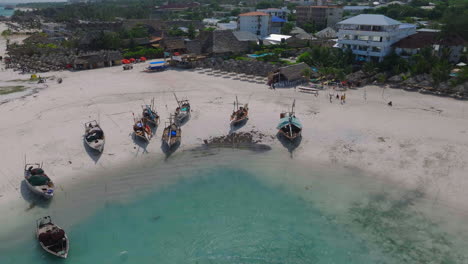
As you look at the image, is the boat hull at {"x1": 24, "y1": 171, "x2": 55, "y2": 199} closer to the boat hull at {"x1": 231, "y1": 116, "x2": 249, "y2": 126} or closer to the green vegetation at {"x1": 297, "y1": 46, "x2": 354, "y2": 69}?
the boat hull at {"x1": 231, "y1": 116, "x2": 249, "y2": 126}

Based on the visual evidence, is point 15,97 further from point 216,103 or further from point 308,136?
point 308,136

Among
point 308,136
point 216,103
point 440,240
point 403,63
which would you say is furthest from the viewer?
point 403,63

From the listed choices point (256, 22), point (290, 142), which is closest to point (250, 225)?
point (290, 142)

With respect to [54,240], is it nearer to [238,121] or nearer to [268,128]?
[238,121]

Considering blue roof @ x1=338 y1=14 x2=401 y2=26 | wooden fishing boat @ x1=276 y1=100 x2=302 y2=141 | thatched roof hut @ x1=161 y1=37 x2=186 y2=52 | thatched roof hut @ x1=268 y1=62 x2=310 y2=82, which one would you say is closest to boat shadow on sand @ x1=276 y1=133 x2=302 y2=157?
wooden fishing boat @ x1=276 y1=100 x2=302 y2=141

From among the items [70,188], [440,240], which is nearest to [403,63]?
[440,240]

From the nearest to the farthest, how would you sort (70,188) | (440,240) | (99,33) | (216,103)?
(440,240) < (70,188) < (216,103) < (99,33)

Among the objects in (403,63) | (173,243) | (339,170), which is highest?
(403,63)
